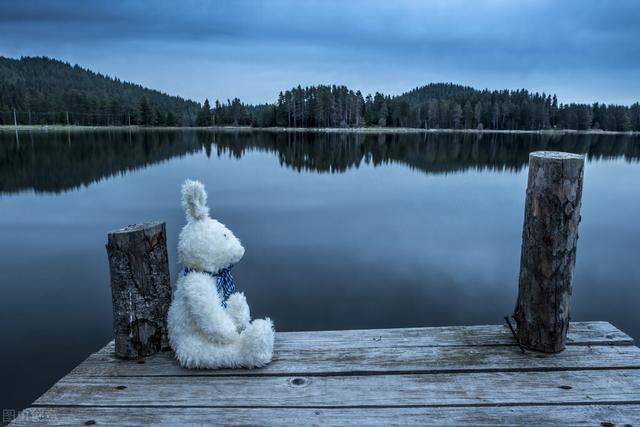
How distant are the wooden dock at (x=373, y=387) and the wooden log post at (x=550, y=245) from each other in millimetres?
224

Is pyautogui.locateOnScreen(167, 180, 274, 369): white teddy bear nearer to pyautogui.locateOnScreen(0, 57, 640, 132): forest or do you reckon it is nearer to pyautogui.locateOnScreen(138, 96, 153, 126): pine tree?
pyautogui.locateOnScreen(0, 57, 640, 132): forest

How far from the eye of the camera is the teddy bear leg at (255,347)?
11.3ft

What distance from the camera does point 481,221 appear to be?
16.5m

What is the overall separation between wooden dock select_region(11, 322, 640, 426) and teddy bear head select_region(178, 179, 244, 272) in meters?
0.85

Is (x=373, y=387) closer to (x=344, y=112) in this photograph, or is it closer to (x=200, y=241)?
(x=200, y=241)

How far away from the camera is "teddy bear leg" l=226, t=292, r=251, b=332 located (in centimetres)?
382

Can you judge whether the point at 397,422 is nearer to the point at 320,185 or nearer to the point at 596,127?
the point at 320,185

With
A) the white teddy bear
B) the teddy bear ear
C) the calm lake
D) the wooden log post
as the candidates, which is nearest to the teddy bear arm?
the white teddy bear

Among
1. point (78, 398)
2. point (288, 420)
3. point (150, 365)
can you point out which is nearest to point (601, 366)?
point (288, 420)

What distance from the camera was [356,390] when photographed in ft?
10.5

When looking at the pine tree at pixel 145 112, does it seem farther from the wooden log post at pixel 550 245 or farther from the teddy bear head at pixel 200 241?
the wooden log post at pixel 550 245

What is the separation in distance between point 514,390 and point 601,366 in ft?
2.93

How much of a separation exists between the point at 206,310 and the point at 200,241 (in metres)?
0.56

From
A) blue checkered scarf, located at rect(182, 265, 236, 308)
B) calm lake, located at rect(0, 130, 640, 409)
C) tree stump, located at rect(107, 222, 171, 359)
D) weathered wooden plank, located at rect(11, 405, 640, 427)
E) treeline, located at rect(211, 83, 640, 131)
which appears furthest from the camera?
treeline, located at rect(211, 83, 640, 131)
